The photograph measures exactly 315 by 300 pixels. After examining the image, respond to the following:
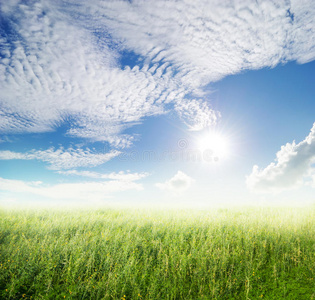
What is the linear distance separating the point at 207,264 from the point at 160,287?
182 cm

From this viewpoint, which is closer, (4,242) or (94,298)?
(94,298)

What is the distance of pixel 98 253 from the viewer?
7.06m

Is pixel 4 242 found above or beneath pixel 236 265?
beneath

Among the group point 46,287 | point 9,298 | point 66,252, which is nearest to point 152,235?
point 66,252

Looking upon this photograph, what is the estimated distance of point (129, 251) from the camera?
7.25 m

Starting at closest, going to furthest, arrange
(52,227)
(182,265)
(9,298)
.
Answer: (9,298) < (182,265) < (52,227)

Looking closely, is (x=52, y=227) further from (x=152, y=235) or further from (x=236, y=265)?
(x=236, y=265)

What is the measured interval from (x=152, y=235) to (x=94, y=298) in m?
3.58

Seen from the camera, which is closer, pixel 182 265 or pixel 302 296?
pixel 302 296

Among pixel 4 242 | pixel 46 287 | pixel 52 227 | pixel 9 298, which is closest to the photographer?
pixel 9 298

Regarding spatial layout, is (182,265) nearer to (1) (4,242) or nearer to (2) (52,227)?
(2) (52,227)

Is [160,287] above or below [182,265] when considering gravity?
below

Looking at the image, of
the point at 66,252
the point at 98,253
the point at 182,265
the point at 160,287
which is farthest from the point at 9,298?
the point at 182,265

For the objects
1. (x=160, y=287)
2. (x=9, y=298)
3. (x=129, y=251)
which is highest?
(x=129, y=251)
